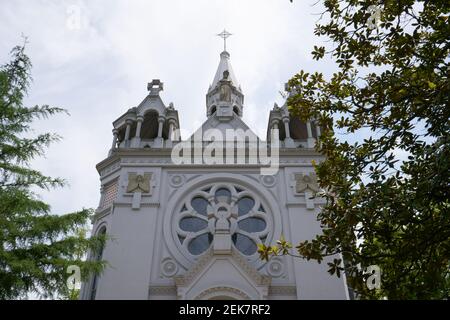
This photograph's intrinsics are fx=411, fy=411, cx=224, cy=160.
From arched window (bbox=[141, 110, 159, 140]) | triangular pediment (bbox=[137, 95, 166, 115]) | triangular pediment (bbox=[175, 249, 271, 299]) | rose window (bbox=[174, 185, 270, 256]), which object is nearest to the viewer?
triangular pediment (bbox=[175, 249, 271, 299])

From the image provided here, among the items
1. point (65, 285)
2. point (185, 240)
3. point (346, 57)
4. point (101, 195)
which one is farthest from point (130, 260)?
point (346, 57)

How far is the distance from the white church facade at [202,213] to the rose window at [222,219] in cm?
5

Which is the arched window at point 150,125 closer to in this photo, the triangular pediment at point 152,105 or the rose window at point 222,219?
the triangular pediment at point 152,105

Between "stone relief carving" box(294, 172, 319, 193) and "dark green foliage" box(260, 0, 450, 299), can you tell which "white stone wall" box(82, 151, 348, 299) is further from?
"dark green foliage" box(260, 0, 450, 299)

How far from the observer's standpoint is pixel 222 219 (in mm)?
17594

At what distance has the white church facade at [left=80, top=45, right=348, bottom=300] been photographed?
16234 mm

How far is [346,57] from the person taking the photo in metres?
8.40

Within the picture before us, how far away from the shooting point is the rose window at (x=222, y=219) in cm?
1802

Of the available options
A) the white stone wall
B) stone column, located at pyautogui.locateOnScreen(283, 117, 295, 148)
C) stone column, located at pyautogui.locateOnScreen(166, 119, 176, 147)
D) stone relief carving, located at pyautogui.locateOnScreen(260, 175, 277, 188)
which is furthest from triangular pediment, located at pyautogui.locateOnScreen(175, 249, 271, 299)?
stone column, located at pyautogui.locateOnScreen(166, 119, 176, 147)

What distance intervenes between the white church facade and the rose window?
0.05m

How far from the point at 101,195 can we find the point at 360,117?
15168 millimetres

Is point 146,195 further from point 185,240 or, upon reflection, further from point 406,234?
point 406,234

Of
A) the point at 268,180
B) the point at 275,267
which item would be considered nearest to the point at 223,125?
the point at 268,180

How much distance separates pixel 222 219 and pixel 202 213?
1703 mm
